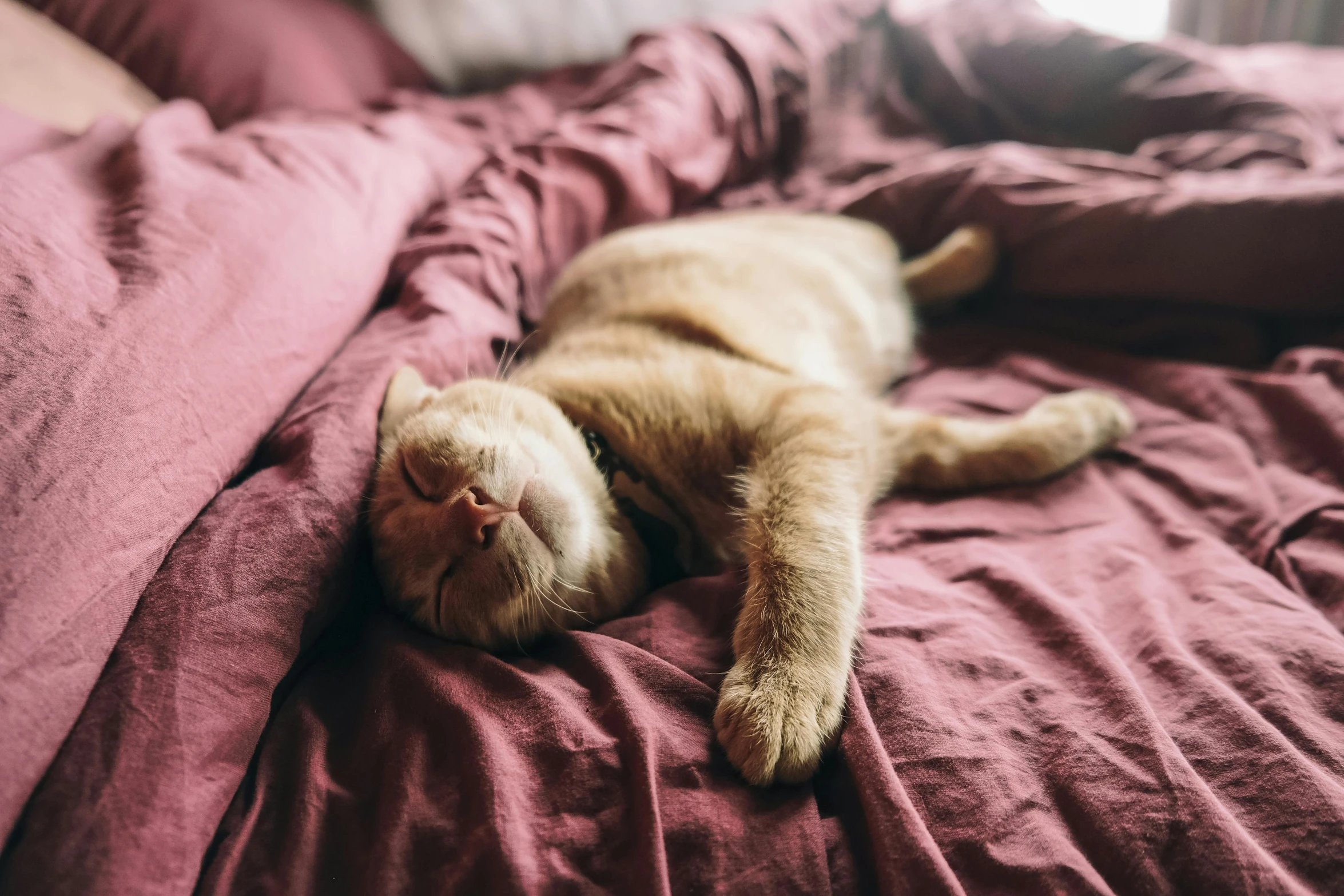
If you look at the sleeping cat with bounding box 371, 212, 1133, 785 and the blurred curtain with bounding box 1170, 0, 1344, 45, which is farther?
the blurred curtain with bounding box 1170, 0, 1344, 45

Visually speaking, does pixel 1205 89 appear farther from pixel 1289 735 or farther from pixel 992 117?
pixel 1289 735

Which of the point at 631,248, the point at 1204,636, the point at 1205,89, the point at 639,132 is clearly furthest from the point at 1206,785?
the point at 1205,89

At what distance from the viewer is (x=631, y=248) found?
1538 millimetres

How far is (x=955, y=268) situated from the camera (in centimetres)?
172

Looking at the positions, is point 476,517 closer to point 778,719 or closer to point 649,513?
point 649,513

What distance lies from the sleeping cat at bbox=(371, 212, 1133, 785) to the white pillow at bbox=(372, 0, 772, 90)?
1.35 meters

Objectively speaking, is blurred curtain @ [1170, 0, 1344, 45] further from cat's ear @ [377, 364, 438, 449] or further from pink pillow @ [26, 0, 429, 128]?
cat's ear @ [377, 364, 438, 449]

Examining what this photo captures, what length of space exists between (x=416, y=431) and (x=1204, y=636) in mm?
1016

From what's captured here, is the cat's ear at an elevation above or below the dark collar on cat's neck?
above

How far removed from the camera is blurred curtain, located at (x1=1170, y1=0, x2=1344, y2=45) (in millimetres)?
3057

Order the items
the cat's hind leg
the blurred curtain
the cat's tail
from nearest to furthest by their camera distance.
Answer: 1. the cat's hind leg
2. the cat's tail
3. the blurred curtain

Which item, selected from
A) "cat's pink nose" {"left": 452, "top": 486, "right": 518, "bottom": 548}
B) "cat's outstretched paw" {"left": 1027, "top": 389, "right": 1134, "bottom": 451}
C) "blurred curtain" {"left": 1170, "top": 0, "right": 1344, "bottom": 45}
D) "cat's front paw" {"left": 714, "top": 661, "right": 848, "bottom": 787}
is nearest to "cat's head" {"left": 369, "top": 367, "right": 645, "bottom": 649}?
"cat's pink nose" {"left": 452, "top": 486, "right": 518, "bottom": 548}

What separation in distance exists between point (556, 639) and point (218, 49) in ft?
5.91

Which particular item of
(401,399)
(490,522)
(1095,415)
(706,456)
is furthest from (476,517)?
(1095,415)
